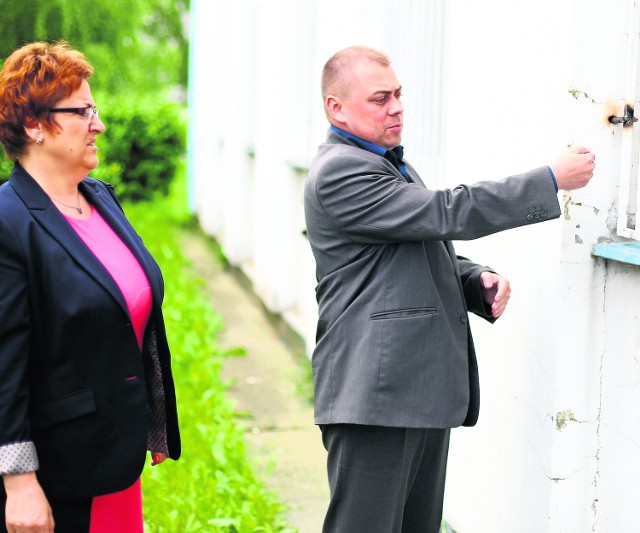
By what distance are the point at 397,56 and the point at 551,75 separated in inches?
89.1

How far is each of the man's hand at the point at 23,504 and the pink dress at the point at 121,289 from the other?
0.75 feet

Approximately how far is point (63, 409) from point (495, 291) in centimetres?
133

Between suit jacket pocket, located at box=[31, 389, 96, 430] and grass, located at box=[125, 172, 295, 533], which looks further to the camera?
grass, located at box=[125, 172, 295, 533]

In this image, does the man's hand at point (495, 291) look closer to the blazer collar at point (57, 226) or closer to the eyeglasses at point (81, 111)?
the blazer collar at point (57, 226)

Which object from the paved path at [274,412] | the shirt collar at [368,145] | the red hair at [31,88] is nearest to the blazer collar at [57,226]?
the red hair at [31,88]

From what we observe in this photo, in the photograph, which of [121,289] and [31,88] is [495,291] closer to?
[121,289]

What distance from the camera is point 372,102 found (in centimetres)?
288

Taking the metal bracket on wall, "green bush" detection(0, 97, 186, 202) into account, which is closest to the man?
the metal bracket on wall

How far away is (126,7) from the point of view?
577 inches

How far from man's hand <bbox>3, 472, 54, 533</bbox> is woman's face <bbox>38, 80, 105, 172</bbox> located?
0.81 meters

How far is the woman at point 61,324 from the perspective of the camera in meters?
2.37

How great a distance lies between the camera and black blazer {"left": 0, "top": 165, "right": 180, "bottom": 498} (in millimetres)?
2365

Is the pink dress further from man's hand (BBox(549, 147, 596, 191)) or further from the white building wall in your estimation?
the white building wall

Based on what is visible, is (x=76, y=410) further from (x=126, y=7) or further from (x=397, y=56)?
(x=126, y=7)
